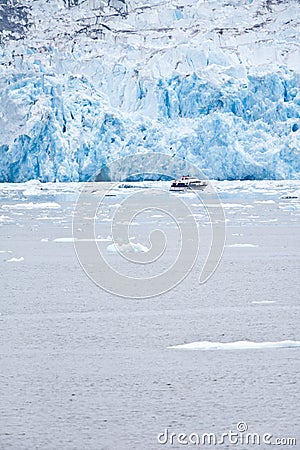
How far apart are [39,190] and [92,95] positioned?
14.2 feet

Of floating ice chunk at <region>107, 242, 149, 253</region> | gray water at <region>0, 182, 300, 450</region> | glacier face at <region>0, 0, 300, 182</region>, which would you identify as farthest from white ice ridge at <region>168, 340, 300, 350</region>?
→ glacier face at <region>0, 0, 300, 182</region>

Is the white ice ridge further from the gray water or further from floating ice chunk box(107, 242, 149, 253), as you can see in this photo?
floating ice chunk box(107, 242, 149, 253)

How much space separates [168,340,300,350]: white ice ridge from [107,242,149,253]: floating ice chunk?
131 inches

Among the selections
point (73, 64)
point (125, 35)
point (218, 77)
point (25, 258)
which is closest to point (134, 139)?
point (218, 77)

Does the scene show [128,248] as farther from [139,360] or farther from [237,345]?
[139,360]

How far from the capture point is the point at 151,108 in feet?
71.7

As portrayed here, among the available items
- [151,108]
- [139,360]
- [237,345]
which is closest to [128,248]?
[237,345]

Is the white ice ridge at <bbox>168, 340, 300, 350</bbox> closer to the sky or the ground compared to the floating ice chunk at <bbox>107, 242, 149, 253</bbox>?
closer to the sky

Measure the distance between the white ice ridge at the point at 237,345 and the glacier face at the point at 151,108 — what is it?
654 inches

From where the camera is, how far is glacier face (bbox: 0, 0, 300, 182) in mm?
19719

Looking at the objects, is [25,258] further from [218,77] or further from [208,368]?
[218,77]

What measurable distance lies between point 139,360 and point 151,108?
767 inches

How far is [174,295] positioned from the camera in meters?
4.39

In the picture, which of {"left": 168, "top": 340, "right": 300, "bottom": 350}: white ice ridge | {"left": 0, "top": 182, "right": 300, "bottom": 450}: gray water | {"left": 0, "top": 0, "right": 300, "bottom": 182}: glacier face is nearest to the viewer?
{"left": 0, "top": 182, "right": 300, "bottom": 450}: gray water
